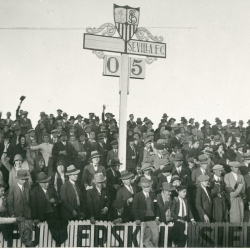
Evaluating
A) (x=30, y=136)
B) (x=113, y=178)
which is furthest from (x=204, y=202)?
(x=30, y=136)

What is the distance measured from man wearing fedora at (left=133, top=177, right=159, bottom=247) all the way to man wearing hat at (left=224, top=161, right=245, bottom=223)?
1.16m

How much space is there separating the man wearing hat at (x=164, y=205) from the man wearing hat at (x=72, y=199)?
1.07 meters

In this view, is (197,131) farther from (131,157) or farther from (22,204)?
(22,204)

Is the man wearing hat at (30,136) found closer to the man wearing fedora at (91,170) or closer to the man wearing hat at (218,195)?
the man wearing fedora at (91,170)

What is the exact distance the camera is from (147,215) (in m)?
5.36

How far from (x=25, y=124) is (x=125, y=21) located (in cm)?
216

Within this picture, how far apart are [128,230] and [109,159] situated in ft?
3.46

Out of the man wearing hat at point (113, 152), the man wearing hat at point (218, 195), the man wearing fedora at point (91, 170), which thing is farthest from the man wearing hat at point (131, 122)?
the man wearing hat at point (218, 195)

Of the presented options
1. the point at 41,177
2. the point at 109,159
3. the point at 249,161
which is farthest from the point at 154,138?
the point at 41,177

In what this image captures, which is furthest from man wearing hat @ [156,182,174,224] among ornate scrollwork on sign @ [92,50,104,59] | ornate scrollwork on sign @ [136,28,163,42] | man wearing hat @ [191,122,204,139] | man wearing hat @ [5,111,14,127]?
man wearing hat @ [5,111,14,127]

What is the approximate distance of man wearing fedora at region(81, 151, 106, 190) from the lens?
5.39 metres

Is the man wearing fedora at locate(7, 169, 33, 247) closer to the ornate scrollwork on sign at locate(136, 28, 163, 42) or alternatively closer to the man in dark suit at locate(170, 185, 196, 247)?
the man in dark suit at locate(170, 185, 196, 247)

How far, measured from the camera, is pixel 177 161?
5.78 metres

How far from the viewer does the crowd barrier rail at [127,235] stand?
5.10 meters
